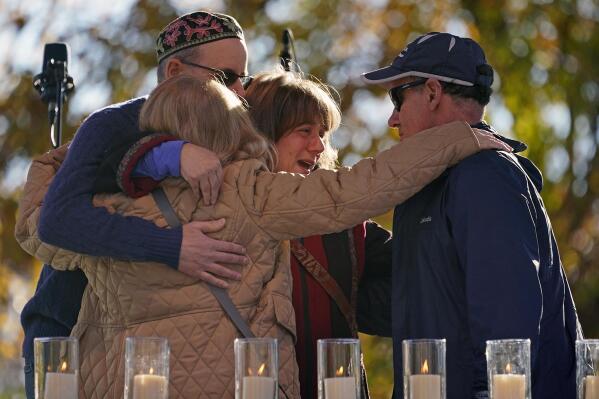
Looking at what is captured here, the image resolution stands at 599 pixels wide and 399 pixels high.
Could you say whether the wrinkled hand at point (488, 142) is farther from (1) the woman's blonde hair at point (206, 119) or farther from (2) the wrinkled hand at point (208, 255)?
(2) the wrinkled hand at point (208, 255)

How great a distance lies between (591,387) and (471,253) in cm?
73

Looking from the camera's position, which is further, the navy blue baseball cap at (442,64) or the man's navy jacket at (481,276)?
the navy blue baseball cap at (442,64)

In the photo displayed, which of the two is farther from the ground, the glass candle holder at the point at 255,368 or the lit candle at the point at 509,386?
the glass candle holder at the point at 255,368

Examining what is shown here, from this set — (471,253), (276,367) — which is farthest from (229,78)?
(276,367)

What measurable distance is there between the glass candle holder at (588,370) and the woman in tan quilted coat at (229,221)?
2.63ft

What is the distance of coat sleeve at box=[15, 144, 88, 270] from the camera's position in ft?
14.9

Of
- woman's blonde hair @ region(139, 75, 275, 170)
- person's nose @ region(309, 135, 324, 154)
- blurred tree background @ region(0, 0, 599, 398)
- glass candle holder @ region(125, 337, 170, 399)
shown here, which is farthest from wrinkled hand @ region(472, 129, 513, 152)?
blurred tree background @ region(0, 0, 599, 398)

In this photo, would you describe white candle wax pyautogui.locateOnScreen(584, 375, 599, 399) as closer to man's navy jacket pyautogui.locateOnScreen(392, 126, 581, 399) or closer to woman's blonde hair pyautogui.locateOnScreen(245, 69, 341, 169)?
man's navy jacket pyautogui.locateOnScreen(392, 126, 581, 399)

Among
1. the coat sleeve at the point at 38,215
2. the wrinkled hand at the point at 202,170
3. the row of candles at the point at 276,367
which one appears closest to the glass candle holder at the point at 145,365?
the row of candles at the point at 276,367

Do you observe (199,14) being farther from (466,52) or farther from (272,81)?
(466,52)

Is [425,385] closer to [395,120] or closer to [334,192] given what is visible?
[334,192]

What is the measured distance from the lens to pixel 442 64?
4594 mm

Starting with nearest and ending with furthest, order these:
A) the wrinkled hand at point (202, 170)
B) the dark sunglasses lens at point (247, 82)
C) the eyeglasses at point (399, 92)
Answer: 1. the wrinkled hand at point (202, 170)
2. the eyeglasses at point (399, 92)
3. the dark sunglasses lens at point (247, 82)

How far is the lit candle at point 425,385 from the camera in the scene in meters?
3.54
